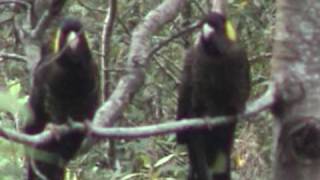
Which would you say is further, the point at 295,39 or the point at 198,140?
the point at 198,140

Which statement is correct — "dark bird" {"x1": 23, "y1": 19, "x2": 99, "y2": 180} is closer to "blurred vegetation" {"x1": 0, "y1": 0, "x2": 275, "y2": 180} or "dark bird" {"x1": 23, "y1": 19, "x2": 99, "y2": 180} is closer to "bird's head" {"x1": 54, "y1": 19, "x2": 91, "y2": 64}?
"bird's head" {"x1": 54, "y1": 19, "x2": 91, "y2": 64}

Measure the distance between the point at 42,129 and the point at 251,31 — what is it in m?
1.71

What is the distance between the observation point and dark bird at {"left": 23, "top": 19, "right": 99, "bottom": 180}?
212 cm

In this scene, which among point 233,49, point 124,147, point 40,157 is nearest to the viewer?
point 40,157

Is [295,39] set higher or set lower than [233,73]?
higher

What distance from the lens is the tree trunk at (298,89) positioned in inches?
68.7

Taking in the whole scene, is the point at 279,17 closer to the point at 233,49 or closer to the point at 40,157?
the point at 233,49

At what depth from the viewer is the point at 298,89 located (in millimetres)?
1770

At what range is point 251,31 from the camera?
3.76 metres

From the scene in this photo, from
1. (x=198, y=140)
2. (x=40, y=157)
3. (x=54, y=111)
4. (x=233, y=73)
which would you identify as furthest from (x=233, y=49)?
(x=40, y=157)

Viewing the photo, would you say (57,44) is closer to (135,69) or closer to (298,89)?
(135,69)

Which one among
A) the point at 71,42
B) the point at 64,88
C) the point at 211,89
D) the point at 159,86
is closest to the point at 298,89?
the point at 211,89

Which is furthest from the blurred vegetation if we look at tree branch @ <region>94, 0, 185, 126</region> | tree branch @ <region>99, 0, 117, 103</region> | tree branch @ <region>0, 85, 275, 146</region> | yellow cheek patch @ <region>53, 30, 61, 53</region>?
tree branch @ <region>0, 85, 275, 146</region>

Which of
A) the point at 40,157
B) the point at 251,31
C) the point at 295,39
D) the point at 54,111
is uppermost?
the point at 40,157
